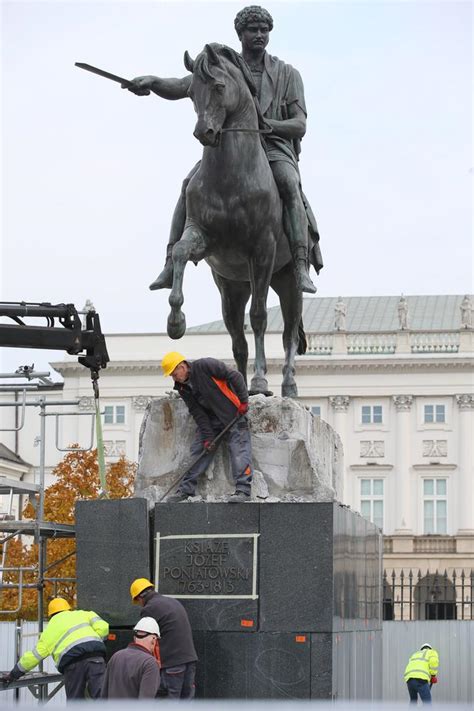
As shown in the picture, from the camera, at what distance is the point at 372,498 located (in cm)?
7619

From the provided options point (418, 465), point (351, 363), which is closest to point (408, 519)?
point (418, 465)

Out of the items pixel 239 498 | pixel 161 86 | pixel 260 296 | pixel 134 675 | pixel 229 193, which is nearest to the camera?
pixel 134 675

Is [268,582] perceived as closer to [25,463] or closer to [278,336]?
[278,336]

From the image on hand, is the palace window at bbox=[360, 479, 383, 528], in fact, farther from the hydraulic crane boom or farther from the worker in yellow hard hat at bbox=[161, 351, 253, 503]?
the worker in yellow hard hat at bbox=[161, 351, 253, 503]

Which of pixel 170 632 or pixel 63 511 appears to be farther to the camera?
pixel 63 511

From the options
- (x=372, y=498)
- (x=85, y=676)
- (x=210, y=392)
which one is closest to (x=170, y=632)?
(x=85, y=676)

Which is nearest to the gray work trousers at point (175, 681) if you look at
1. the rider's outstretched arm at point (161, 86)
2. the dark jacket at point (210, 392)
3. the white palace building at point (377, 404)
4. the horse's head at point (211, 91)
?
the dark jacket at point (210, 392)

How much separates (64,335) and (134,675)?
5.54 metres

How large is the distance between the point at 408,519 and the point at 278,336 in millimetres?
10586

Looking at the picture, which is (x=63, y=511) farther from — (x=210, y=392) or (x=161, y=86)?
(x=210, y=392)

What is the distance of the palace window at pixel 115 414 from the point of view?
76.1 m

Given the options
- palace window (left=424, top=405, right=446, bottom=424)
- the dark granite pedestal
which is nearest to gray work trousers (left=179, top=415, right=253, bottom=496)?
the dark granite pedestal

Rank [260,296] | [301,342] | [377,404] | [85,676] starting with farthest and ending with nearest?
[377,404]
[301,342]
[260,296]
[85,676]

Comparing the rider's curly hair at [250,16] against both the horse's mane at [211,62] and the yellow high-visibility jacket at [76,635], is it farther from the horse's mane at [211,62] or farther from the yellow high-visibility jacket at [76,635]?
the yellow high-visibility jacket at [76,635]
